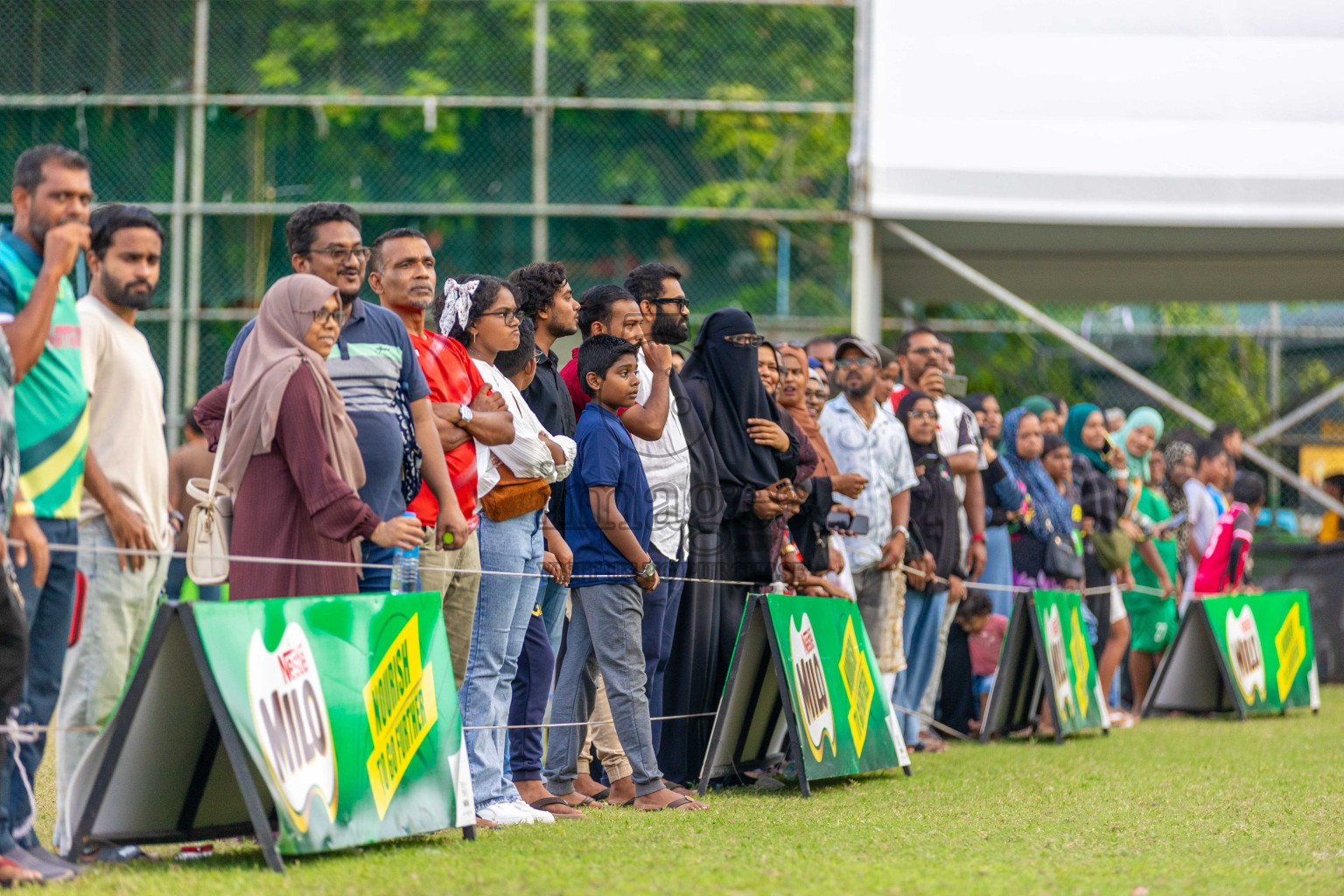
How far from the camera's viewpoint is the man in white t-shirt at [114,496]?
4609mm

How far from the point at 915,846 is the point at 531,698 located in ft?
5.80

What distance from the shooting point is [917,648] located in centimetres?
959

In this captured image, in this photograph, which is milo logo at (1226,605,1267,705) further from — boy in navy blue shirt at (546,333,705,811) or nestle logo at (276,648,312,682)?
nestle logo at (276,648,312,682)

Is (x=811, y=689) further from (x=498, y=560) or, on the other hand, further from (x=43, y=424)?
(x=43, y=424)

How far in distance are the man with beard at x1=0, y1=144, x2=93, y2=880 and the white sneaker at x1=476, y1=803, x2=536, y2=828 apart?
169cm

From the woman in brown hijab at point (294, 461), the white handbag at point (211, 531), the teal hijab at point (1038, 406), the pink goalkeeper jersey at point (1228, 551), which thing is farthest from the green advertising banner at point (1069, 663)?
the white handbag at point (211, 531)

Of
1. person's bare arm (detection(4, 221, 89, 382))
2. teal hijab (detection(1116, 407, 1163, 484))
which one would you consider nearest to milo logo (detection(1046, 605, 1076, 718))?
teal hijab (detection(1116, 407, 1163, 484))

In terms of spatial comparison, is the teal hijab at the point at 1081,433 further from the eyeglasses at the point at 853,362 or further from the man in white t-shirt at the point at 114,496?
the man in white t-shirt at the point at 114,496

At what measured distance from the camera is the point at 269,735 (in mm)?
4555

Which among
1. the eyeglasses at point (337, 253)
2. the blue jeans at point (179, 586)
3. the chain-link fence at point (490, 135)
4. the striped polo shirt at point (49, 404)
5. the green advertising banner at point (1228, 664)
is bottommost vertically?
the green advertising banner at point (1228, 664)

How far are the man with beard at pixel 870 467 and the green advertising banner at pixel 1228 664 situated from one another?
3.50 metres

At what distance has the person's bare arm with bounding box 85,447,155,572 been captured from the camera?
14.9 feet

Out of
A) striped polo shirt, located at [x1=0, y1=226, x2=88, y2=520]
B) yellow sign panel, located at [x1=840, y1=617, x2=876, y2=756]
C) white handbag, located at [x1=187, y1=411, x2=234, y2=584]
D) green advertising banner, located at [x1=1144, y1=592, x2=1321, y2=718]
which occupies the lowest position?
green advertising banner, located at [x1=1144, y1=592, x2=1321, y2=718]

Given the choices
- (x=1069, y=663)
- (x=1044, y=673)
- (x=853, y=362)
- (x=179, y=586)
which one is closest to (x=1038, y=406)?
(x=1069, y=663)
